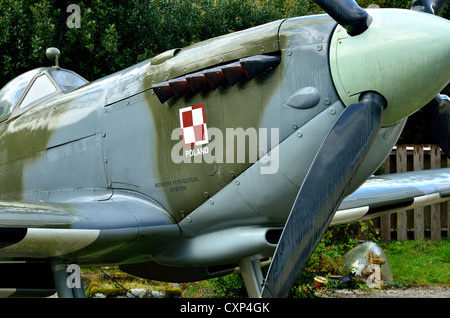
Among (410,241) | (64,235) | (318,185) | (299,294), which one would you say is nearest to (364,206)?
(299,294)

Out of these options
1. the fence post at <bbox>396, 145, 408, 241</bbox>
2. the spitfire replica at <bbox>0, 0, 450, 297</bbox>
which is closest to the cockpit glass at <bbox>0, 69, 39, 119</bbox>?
the spitfire replica at <bbox>0, 0, 450, 297</bbox>

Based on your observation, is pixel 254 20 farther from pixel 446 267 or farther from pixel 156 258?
pixel 156 258

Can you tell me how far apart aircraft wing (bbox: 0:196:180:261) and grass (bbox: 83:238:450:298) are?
1448 mm

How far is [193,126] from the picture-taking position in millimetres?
3604

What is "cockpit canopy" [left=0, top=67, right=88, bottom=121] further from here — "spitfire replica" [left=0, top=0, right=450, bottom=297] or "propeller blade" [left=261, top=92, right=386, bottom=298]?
"propeller blade" [left=261, top=92, right=386, bottom=298]

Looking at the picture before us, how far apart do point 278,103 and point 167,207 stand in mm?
1141

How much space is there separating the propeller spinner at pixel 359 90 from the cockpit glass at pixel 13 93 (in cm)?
363

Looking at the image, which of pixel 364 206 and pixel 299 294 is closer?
pixel 364 206

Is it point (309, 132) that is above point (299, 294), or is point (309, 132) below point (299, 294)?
above

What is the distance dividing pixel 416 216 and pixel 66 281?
811cm

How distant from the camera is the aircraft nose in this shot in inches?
112

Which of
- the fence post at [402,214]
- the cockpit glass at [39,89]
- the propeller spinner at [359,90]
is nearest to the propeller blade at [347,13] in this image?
the propeller spinner at [359,90]

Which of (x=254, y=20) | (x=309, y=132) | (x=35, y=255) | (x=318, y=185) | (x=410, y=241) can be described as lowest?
(x=410, y=241)
